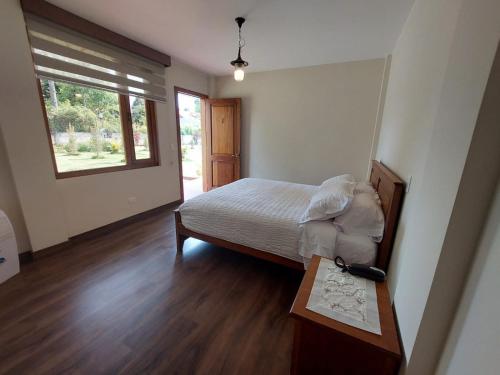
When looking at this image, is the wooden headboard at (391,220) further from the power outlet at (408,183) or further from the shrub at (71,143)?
the shrub at (71,143)

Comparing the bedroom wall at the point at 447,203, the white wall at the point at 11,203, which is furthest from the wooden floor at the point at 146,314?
the bedroom wall at the point at 447,203

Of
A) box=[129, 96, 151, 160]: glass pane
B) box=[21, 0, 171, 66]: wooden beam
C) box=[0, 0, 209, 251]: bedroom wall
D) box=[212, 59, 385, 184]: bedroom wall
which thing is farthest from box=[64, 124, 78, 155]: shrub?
box=[212, 59, 385, 184]: bedroom wall

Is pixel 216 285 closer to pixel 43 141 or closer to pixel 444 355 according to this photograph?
pixel 444 355

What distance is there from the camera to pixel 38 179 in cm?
220

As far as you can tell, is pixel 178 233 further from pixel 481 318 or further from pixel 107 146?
pixel 481 318

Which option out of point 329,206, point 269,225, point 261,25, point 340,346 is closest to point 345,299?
point 340,346

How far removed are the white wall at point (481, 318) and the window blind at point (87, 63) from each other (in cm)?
344

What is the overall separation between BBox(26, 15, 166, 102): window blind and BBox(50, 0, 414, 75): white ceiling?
251mm

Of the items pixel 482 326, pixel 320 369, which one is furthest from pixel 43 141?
pixel 482 326

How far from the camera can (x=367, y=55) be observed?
10.3 feet

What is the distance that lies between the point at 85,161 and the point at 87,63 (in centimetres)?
116

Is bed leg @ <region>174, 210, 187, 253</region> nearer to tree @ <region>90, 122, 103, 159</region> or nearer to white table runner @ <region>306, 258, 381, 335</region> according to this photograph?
tree @ <region>90, 122, 103, 159</region>

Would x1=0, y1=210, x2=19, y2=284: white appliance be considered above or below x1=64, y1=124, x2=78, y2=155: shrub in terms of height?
below

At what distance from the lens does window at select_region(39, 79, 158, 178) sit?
241cm
